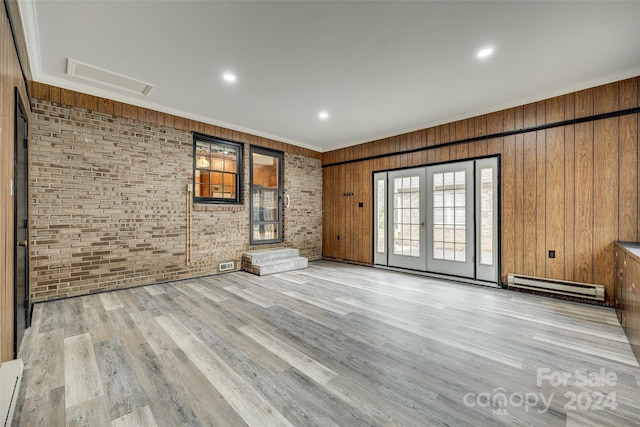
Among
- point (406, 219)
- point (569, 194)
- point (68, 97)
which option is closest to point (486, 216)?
point (569, 194)

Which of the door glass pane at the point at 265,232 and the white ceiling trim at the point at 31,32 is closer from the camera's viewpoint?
the white ceiling trim at the point at 31,32

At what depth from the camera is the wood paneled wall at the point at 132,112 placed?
366cm

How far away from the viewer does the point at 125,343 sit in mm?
2500

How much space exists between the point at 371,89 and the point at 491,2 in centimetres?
177

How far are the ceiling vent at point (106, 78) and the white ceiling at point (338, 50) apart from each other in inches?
3.8

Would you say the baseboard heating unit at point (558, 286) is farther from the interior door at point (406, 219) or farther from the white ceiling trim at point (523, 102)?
the white ceiling trim at point (523, 102)

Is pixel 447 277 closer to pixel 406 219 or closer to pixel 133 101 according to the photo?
pixel 406 219

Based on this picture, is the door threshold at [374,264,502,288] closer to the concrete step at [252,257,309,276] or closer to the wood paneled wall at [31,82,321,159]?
the concrete step at [252,257,309,276]

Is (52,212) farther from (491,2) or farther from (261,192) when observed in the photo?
(491,2)

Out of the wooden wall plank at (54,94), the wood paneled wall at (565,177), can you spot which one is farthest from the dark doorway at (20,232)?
the wood paneled wall at (565,177)

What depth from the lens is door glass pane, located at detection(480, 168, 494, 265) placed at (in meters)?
4.59

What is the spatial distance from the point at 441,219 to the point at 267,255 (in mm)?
3600

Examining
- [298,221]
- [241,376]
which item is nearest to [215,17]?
[241,376]

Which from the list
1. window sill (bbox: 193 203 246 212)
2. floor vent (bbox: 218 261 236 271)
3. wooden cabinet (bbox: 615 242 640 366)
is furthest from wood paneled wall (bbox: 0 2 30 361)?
wooden cabinet (bbox: 615 242 640 366)
